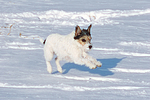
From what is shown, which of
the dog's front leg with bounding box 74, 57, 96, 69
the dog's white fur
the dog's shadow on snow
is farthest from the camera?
the dog's shadow on snow

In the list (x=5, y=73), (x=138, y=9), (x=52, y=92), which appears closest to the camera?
(x=52, y=92)

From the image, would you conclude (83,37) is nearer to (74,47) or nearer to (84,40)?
(84,40)

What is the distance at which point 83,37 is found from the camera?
6.32m

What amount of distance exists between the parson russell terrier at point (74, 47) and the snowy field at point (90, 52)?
1.49 ft

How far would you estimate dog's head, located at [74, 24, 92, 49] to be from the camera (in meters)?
6.31

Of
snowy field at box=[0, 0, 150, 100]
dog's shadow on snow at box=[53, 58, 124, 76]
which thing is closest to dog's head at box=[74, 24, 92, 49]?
snowy field at box=[0, 0, 150, 100]

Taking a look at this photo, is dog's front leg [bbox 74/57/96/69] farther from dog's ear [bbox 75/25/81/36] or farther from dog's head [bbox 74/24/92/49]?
dog's ear [bbox 75/25/81/36]

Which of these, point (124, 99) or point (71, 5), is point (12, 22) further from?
point (124, 99)

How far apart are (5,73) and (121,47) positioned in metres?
4.49

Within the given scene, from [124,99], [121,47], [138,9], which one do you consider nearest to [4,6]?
[138,9]

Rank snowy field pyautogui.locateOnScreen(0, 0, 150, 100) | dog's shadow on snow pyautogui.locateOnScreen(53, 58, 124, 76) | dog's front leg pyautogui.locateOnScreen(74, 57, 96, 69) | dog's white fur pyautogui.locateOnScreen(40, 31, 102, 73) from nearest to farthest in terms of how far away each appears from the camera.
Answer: snowy field pyautogui.locateOnScreen(0, 0, 150, 100) < dog's front leg pyautogui.locateOnScreen(74, 57, 96, 69) < dog's white fur pyautogui.locateOnScreen(40, 31, 102, 73) < dog's shadow on snow pyautogui.locateOnScreen(53, 58, 124, 76)

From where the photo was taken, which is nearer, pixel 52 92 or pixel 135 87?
pixel 52 92

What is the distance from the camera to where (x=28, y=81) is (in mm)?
6527

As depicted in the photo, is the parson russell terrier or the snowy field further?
the parson russell terrier
